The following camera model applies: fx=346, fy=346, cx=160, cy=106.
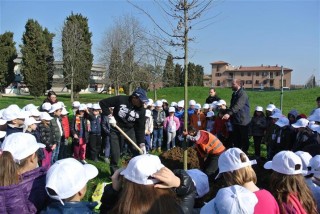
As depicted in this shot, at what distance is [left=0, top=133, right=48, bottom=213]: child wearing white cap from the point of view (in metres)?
Result: 2.76

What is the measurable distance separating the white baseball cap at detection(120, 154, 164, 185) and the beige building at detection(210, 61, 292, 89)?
8838 cm

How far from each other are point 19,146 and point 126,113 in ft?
11.3

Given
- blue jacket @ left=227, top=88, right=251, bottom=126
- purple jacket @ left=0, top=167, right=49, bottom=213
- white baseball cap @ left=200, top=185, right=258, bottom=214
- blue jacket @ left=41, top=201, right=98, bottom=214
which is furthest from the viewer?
blue jacket @ left=227, top=88, right=251, bottom=126

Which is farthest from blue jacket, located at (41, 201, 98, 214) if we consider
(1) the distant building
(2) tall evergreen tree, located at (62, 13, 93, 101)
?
(1) the distant building

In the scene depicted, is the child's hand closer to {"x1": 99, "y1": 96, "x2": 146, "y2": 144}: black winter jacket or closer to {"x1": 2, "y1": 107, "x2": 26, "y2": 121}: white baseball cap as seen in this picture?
{"x1": 99, "y1": 96, "x2": 146, "y2": 144}: black winter jacket

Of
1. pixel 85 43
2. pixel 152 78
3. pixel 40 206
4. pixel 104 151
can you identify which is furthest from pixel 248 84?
pixel 40 206

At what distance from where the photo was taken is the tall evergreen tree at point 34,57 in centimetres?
3781

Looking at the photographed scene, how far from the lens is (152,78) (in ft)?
93.2

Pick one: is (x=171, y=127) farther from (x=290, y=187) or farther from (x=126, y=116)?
(x=290, y=187)

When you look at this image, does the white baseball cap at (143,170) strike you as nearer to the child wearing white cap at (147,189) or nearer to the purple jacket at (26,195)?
the child wearing white cap at (147,189)

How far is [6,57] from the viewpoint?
39344mm

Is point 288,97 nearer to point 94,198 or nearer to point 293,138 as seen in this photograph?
point 293,138

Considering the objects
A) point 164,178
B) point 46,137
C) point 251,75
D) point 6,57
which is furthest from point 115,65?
point 251,75

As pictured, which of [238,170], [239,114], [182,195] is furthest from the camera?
[239,114]
